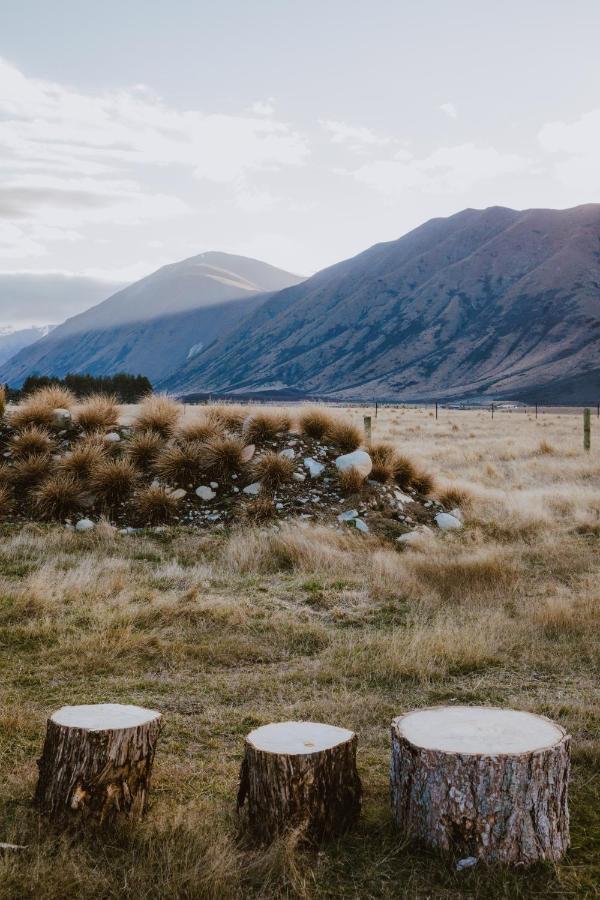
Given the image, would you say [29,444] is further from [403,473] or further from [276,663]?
[276,663]

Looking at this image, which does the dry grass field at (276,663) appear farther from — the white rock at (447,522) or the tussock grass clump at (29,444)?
the tussock grass clump at (29,444)

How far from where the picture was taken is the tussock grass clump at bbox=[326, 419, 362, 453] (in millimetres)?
14773

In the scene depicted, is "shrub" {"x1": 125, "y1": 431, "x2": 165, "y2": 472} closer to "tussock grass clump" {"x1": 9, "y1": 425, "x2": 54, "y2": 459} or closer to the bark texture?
"tussock grass clump" {"x1": 9, "y1": 425, "x2": 54, "y2": 459}

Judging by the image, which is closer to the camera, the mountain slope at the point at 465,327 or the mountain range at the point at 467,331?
the mountain range at the point at 467,331

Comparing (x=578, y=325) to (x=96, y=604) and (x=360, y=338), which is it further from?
(x=96, y=604)

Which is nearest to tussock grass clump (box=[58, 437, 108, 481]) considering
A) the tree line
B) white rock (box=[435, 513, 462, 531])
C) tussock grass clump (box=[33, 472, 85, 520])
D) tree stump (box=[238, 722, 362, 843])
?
tussock grass clump (box=[33, 472, 85, 520])

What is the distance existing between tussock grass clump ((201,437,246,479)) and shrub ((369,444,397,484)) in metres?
2.46

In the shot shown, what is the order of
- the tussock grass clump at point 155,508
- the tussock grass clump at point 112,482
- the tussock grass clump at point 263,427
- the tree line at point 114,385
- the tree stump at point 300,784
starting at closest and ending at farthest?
the tree stump at point 300,784 < the tussock grass clump at point 155,508 < the tussock grass clump at point 112,482 < the tussock grass clump at point 263,427 < the tree line at point 114,385

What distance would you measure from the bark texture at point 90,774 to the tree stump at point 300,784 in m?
0.57

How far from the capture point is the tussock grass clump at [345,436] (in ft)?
48.5

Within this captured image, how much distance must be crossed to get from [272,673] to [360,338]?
175294mm

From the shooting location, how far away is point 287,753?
12.0ft

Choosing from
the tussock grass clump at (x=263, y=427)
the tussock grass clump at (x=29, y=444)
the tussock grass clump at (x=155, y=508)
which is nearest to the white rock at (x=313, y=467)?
the tussock grass clump at (x=263, y=427)

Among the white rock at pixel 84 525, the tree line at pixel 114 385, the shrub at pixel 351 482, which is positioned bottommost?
the white rock at pixel 84 525
